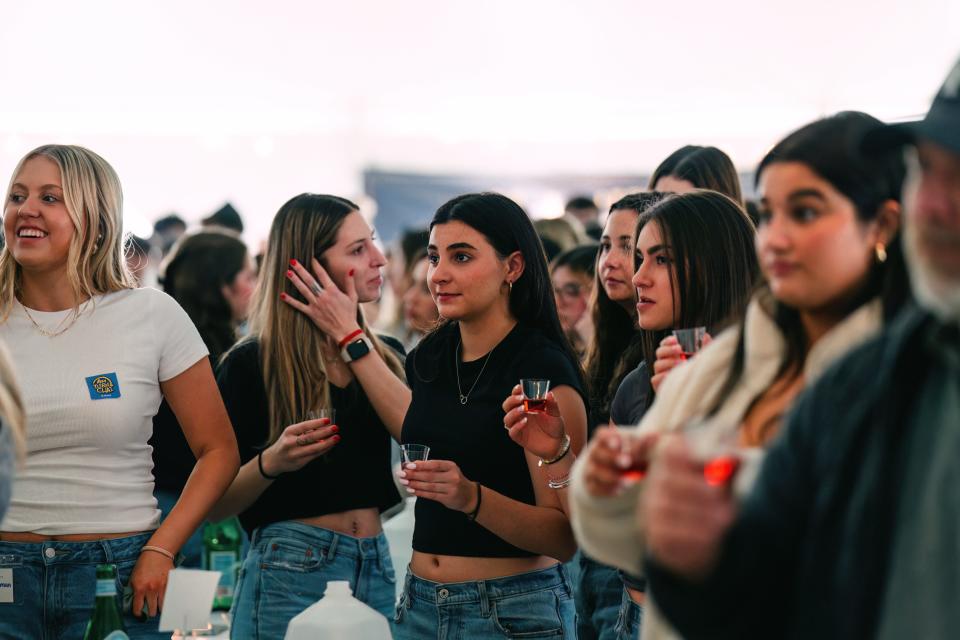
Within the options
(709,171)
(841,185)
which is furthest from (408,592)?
(709,171)

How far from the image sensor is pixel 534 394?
2.51 meters

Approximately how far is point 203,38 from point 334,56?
129 cm

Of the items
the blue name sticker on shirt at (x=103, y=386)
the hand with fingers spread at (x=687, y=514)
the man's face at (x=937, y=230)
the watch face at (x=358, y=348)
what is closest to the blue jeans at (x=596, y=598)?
the watch face at (x=358, y=348)

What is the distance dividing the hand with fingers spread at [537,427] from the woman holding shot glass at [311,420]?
664mm

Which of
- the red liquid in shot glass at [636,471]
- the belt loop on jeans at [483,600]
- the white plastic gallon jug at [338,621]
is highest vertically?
the red liquid in shot glass at [636,471]

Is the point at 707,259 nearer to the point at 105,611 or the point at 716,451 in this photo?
the point at 716,451

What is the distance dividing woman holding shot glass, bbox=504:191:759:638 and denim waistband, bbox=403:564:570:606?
0.69 feet

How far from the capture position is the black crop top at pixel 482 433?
9.13 ft

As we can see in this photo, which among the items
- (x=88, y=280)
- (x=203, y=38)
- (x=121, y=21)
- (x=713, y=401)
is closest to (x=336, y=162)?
(x=203, y=38)

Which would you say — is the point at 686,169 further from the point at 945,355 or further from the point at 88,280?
the point at 945,355

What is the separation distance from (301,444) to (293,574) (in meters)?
0.38

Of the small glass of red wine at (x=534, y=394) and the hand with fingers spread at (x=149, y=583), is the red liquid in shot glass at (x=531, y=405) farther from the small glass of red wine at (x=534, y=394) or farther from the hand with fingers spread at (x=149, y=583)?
the hand with fingers spread at (x=149, y=583)

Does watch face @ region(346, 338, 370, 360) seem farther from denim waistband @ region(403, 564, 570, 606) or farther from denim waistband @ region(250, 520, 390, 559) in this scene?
denim waistband @ region(403, 564, 570, 606)

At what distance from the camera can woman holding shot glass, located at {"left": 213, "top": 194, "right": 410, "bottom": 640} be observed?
3.13 m
